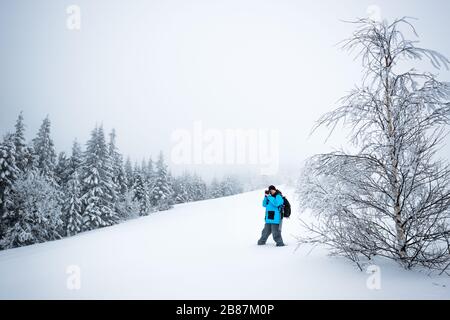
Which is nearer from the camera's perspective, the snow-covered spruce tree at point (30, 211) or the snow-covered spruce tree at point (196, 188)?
the snow-covered spruce tree at point (30, 211)

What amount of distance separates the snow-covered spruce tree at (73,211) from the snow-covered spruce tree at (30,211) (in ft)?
12.7

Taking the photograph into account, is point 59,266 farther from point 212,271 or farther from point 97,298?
point 212,271

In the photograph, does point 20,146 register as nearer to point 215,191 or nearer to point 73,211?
point 73,211

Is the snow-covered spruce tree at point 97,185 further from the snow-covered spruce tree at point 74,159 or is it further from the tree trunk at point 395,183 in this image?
the tree trunk at point 395,183

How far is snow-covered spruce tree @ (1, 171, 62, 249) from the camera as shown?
16.8m

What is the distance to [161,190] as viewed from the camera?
132ft

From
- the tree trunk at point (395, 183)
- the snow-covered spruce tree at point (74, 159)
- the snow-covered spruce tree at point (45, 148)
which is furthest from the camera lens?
the snow-covered spruce tree at point (74, 159)

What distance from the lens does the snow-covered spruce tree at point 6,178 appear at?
1673cm

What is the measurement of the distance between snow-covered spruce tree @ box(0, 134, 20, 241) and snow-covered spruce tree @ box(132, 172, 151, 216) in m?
18.6

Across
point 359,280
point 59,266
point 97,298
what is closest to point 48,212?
point 59,266

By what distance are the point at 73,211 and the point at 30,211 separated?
644 cm

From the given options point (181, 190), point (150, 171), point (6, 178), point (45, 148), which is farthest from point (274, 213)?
point (181, 190)

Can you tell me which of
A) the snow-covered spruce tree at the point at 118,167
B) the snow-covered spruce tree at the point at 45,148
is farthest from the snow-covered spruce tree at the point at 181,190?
the snow-covered spruce tree at the point at 45,148
